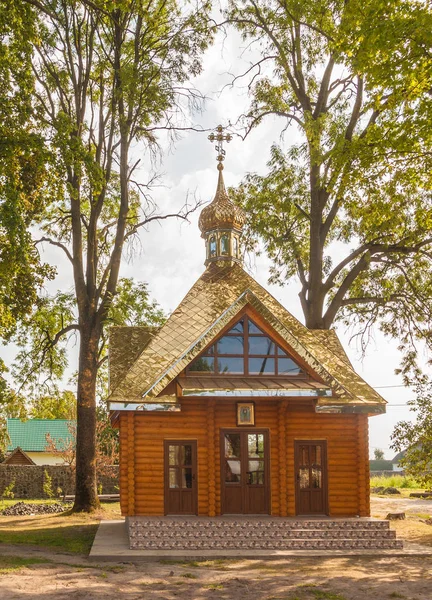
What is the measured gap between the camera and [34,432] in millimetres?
46344

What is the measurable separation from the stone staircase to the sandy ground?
2.91 feet

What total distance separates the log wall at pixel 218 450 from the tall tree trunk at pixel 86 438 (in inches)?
196

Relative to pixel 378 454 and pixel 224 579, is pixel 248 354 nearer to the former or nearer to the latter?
pixel 224 579

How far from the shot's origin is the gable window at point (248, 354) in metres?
17.4

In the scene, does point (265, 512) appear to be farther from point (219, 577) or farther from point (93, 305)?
point (93, 305)

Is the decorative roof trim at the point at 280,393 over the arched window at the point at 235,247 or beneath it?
beneath

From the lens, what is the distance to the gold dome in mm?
21406

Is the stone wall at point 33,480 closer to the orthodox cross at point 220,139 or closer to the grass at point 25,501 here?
the grass at point 25,501

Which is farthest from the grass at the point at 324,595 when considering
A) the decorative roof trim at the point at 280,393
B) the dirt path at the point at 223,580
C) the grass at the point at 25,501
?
the grass at the point at 25,501

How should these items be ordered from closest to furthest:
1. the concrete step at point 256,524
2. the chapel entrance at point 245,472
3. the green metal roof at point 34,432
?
the concrete step at point 256,524 < the chapel entrance at point 245,472 < the green metal roof at point 34,432

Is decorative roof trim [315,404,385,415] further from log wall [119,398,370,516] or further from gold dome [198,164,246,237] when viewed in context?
gold dome [198,164,246,237]

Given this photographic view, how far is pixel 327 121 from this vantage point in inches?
960

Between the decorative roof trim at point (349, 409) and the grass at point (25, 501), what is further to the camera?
the grass at point (25, 501)

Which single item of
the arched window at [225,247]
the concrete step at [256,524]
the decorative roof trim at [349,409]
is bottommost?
the concrete step at [256,524]
